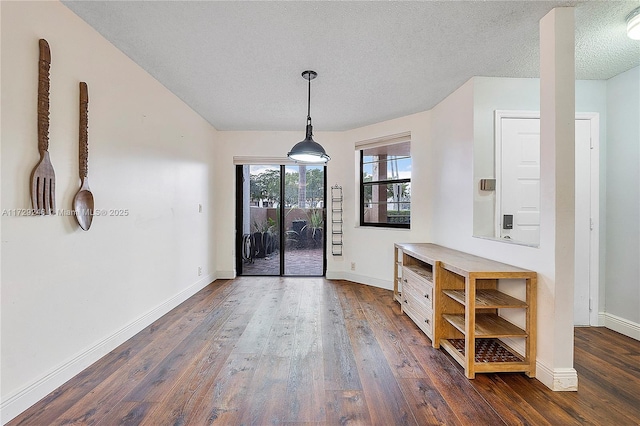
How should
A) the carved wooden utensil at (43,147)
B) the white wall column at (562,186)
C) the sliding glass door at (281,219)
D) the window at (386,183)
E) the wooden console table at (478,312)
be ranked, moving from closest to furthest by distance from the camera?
the carved wooden utensil at (43,147)
the white wall column at (562,186)
the wooden console table at (478,312)
the window at (386,183)
the sliding glass door at (281,219)

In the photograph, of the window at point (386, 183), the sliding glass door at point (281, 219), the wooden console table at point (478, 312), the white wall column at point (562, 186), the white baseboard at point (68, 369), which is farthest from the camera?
the sliding glass door at point (281, 219)

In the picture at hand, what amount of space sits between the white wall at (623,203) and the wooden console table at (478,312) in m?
1.39

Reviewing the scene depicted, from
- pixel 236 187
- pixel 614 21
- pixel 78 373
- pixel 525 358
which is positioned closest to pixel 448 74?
pixel 614 21

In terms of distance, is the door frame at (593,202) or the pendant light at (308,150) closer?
the pendant light at (308,150)

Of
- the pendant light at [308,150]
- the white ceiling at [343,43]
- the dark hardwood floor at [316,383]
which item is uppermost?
the white ceiling at [343,43]

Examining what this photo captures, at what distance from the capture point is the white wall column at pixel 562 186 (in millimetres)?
1889

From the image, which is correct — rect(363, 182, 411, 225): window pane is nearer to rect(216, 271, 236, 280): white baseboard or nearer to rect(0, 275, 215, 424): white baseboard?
rect(216, 271, 236, 280): white baseboard

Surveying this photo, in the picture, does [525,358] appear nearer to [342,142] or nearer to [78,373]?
[78,373]

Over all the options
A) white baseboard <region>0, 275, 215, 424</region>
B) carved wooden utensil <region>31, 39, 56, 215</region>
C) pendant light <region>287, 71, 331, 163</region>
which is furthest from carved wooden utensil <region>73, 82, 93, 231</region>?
pendant light <region>287, 71, 331, 163</region>

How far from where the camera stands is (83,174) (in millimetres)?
2045

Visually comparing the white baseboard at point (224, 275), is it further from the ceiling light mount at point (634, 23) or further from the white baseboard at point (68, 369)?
the ceiling light mount at point (634, 23)

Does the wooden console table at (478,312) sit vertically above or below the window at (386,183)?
below

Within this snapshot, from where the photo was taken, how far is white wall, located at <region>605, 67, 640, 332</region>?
8.61ft

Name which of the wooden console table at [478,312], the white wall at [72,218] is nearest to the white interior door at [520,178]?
the wooden console table at [478,312]
